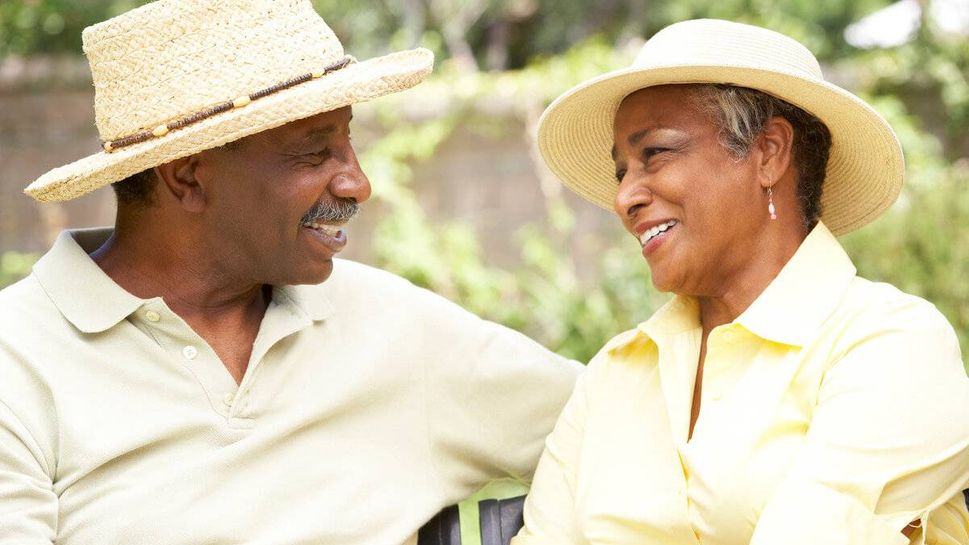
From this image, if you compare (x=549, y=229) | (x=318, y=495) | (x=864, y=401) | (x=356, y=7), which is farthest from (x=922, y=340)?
(x=356, y=7)

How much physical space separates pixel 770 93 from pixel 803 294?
17.3 inches

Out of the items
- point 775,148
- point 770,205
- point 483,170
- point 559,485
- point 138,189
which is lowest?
point 483,170

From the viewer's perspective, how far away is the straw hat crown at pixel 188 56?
2648 millimetres

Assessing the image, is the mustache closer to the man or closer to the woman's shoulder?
the man

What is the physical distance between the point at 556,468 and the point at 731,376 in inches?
20.0

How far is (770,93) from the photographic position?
8.62 ft

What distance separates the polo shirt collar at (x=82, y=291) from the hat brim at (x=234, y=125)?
0.48 ft

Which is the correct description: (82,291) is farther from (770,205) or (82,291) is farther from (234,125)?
(770,205)

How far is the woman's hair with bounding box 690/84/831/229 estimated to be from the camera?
258cm

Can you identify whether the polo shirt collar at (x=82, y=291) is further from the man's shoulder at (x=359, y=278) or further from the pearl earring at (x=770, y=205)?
the pearl earring at (x=770, y=205)

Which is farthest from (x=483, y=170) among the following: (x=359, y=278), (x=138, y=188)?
(x=138, y=188)

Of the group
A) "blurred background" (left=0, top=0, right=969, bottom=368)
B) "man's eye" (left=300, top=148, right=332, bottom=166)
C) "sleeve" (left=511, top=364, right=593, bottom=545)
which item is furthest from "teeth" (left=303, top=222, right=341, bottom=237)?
"blurred background" (left=0, top=0, right=969, bottom=368)

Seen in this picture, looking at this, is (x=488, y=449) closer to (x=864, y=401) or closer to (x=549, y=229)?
(x=864, y=401)

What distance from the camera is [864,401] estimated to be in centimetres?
230
